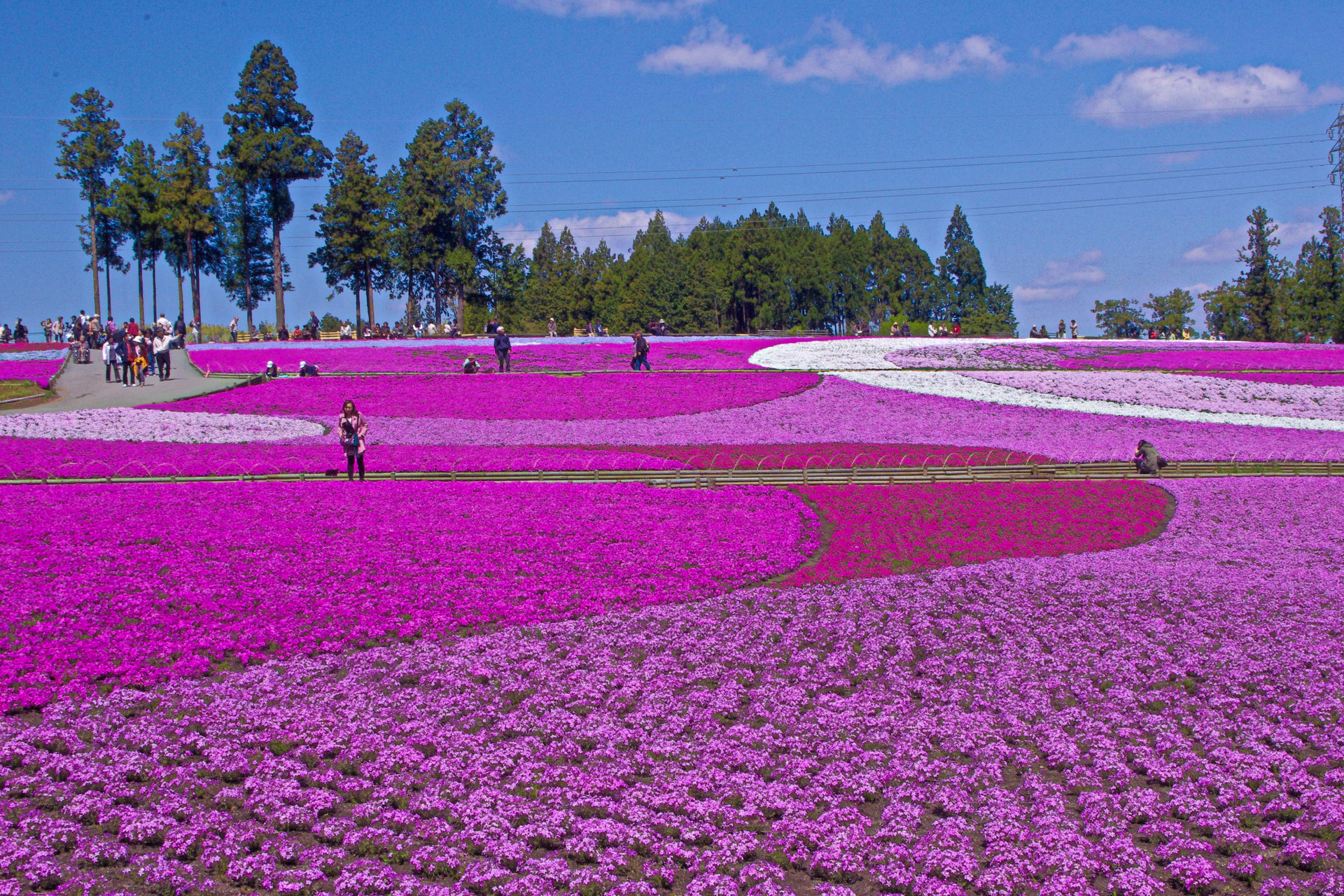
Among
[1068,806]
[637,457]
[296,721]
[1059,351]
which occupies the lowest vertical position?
[1068,806]

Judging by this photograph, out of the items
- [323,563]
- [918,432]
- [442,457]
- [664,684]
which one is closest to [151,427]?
[442,457]

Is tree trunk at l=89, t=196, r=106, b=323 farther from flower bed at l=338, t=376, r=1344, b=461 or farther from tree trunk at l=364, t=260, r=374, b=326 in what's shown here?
flower bed at l=338, t=376, r=1344, b=461

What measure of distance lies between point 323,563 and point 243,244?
257ft

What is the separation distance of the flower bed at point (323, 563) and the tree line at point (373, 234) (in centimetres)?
5837

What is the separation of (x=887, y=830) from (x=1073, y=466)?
18.5 meters

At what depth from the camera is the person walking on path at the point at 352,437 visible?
21.7 meters

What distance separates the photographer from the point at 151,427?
29.6 meters

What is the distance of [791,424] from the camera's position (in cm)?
3191

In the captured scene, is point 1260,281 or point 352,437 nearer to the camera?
point 352,437

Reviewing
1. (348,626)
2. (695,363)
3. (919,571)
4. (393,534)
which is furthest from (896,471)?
(695,363)

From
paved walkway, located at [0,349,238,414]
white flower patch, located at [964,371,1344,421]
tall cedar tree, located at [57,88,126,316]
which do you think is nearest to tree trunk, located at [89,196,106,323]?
tall cedar tree, located at [57,88,126,316]

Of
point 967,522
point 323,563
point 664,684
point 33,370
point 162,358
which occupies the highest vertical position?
point 33,370

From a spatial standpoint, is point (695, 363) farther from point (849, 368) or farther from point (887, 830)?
point (887, 830)

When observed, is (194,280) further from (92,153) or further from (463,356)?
(463,356)
